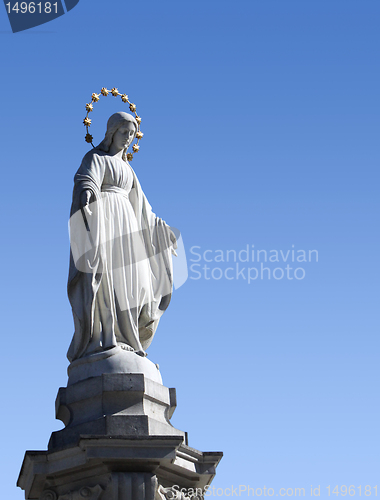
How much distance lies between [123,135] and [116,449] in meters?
5.07

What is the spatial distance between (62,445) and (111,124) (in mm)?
5095

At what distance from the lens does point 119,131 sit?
13.4 meters

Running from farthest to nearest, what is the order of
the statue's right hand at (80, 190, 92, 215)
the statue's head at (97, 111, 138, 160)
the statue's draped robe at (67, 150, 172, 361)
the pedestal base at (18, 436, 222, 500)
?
the statue's head at (97, 111, 138, 160)
the statue's right hand at (80, 190, 92, 215)
the statue's draped robe at (67, 150, 172, 361)
the pedestal base at (18, 436, 222, 500)

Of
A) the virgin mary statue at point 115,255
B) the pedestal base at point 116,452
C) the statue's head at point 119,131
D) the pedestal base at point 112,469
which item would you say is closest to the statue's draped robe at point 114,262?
the virgin mary statue at point 115,255

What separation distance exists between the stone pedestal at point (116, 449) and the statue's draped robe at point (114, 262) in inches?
21.7

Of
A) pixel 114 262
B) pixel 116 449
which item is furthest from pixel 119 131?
pixel 116 449

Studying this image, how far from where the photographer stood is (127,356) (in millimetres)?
11586

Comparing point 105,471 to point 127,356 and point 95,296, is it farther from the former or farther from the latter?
point 95,296

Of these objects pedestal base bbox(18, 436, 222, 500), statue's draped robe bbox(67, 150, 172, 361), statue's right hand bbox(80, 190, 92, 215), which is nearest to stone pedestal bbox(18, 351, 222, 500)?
pedestal base bbox(18, 436, 222, 500)

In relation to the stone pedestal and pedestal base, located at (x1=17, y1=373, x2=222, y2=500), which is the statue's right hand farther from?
pedestal base, located at (x1=17, y1=373, x2=222, y2=500)

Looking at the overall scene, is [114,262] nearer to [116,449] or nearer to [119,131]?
[119,131]

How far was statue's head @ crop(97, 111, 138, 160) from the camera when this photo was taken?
13.3 m

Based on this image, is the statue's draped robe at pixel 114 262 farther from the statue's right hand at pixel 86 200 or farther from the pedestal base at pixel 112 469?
the pedestal base at pixel 112 469

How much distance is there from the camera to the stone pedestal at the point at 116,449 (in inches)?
421
